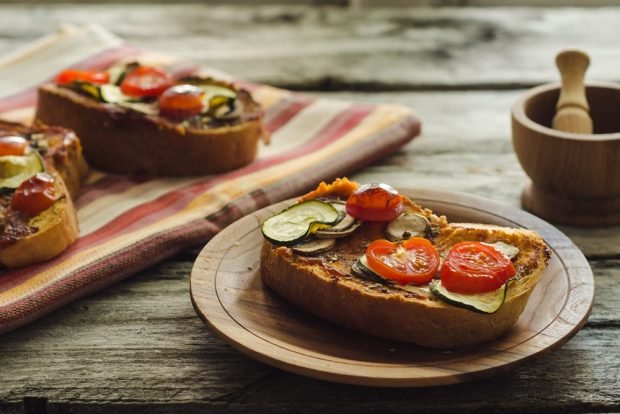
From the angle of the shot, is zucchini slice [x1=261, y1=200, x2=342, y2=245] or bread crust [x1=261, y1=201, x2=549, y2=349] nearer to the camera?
bread crust [x1=261, y1=201, x2=549, y2=349]

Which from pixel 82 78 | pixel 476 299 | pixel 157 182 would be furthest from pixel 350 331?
pixel 82 78

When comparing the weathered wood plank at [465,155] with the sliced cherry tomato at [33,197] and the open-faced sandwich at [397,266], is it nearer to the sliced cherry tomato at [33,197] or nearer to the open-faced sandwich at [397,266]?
the open-faced sandwich at [397,266]

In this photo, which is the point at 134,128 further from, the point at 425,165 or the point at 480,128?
the point at 480,128

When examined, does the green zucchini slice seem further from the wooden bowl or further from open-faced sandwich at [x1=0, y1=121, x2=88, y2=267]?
the wooden bowl

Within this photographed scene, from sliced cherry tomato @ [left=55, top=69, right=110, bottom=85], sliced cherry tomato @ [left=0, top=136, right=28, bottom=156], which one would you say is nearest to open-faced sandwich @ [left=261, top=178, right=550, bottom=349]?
sliced cherry tomato @ [left=0, top=136, right=28, bottom=156]

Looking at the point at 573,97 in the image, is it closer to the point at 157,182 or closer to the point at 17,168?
the point at 157,182

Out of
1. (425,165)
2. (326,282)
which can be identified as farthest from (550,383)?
(425,165)

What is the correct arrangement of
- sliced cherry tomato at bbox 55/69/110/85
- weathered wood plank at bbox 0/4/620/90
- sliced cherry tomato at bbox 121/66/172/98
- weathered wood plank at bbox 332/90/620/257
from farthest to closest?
1. weathered wood plank at bbox 0/4/620/90
2. sliced cherry tomato at bbox 55/69/110/85
3. sliced cherry tomato at bbox 121/66/172/98
4. weathered wood plank at bbox 332/90/620/257
